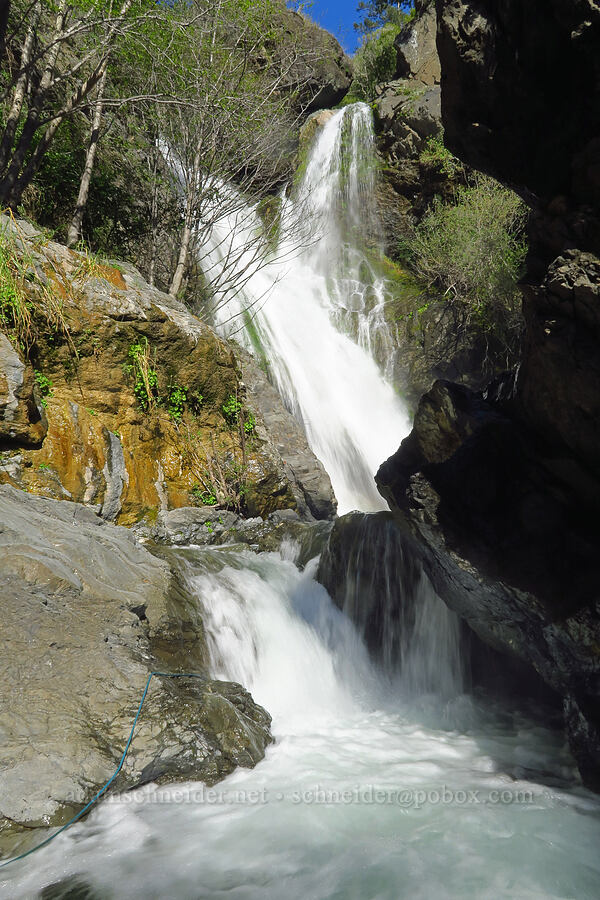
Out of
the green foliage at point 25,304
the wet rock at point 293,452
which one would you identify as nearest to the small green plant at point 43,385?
the green foliage at point 25,304

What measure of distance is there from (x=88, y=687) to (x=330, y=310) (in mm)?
13690

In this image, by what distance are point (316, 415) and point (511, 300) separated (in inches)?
234

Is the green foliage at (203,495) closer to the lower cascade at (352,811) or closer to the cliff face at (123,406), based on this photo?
the cliff face at (123,406)

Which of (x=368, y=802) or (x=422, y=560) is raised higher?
(x=422, y=560)

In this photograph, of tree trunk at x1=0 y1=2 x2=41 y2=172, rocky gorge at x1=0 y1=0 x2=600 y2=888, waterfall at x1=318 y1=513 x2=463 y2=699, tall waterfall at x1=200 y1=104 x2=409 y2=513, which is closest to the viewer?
rocky gorge at x1=0 y1=0 x2=600 y2=888

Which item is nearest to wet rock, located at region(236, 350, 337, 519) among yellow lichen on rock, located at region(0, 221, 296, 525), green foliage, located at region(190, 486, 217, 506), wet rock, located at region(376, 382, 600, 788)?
yellow lichen on rock, located at region(0, 221, 296, 525)

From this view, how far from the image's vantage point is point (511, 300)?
13656 mm

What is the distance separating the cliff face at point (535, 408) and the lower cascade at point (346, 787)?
747 mm

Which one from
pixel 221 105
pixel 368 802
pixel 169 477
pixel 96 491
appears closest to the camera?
pixel 368 802

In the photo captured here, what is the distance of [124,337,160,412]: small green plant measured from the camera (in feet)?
25.1

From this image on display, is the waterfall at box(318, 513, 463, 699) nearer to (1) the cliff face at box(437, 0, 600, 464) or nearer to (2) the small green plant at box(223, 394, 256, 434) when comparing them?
(1) the cliff face at box(437, 0, 600, 464)

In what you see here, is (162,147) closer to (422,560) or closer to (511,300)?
(511,300)

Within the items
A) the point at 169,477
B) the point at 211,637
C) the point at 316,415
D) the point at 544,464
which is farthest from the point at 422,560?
the point at 316,415

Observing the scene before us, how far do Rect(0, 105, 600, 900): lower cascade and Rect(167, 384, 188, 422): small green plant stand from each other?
87.6 inches
